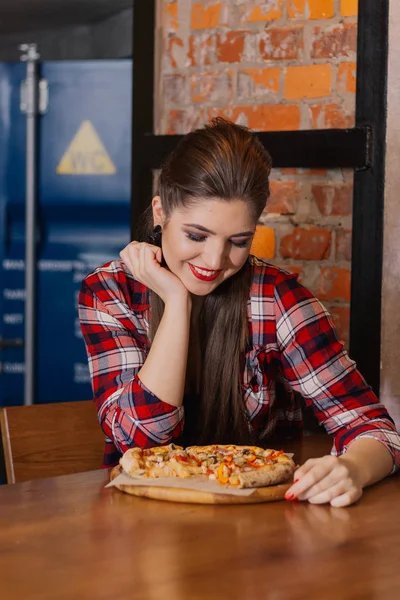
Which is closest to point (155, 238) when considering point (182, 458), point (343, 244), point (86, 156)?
point (182, 458)

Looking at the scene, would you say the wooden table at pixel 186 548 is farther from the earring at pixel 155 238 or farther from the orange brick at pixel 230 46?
the orange brick at pixel 230 46

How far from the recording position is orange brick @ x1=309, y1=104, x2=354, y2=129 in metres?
2.58

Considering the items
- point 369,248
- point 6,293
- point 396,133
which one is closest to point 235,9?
point 396,133

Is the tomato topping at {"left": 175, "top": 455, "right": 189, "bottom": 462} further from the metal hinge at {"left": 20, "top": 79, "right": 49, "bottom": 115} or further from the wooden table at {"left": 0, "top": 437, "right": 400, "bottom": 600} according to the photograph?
the metal hinge at {"left": 20, "top": 79, "right": 49, "bottom": 115}

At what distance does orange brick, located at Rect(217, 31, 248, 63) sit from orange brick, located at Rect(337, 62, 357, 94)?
1.10 ft

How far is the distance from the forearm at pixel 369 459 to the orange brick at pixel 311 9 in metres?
1.37

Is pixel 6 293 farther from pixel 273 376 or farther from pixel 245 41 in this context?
pixel 273 376

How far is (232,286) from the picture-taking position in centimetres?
201

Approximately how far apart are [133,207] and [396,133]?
885mm

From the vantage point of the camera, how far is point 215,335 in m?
1.98

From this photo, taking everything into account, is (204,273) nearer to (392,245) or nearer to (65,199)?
(392,245)

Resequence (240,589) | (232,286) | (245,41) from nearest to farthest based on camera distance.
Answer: (240,589) < (232,286) < (245,41)

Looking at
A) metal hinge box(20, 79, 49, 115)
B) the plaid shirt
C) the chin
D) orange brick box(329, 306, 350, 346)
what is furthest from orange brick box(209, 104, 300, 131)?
metal hinge box(20, 79, 49, 115)

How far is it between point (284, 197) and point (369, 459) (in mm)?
1191
